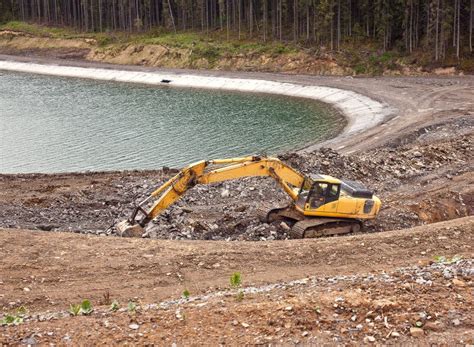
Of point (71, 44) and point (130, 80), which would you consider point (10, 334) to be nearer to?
point (130, 80)

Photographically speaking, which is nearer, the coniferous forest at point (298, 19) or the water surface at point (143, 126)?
the water surface at point (143, 126)

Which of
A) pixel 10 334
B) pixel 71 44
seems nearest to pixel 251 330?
pixel 10 334

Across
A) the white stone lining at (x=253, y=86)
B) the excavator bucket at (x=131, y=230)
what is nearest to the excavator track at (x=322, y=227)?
the excavator bucket at (x=131, y=230)

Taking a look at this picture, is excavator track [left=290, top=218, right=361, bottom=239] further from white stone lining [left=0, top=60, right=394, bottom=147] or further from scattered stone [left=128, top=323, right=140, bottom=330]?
white stone lining [left=0, top=60, right=394, bottom=147]

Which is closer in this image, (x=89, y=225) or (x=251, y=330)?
(x=251, y=330)

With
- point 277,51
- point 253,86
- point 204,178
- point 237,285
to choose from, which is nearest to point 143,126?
point 253,86

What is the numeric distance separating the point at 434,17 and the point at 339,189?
46548 mm

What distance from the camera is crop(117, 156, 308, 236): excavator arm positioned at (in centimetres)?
1762

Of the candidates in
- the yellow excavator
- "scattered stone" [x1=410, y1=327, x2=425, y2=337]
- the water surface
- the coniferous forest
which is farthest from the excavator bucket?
the coniferous forest

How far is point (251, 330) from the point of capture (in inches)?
389

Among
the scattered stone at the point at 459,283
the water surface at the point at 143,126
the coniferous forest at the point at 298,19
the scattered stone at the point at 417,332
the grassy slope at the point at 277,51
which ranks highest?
the coniferous forest at the point at 298,19

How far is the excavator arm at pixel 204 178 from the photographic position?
57.8ft

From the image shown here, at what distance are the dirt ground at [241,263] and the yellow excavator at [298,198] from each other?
681 mm

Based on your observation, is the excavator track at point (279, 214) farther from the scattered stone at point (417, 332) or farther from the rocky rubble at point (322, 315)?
the scattered stone at point (417, 332)
